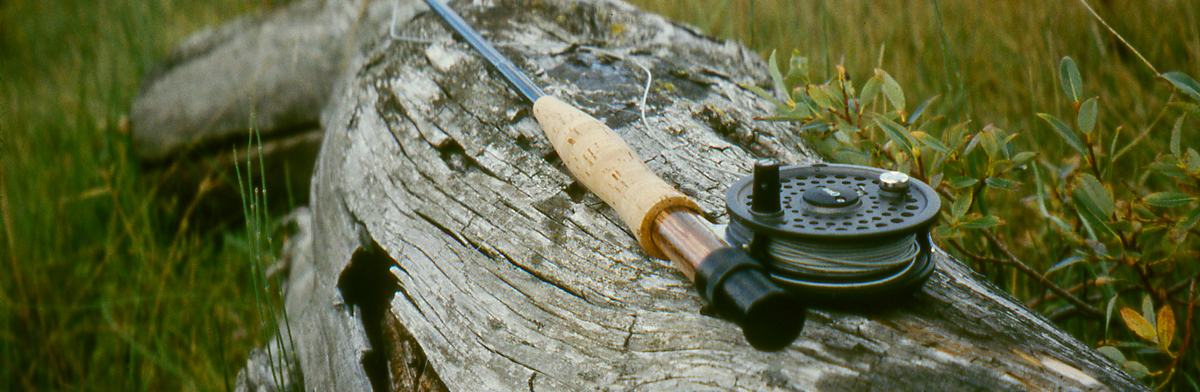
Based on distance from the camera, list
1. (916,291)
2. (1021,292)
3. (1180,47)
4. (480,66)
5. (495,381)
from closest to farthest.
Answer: (916,291) < (495,381) < (480,66) < (1021,292) < (1180,47)

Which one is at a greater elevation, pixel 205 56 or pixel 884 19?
pixel 205 56

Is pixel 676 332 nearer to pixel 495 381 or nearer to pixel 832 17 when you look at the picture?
pixel 495 381

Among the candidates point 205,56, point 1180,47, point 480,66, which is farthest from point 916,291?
point 205,56

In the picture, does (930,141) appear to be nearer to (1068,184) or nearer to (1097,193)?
(1097,193)

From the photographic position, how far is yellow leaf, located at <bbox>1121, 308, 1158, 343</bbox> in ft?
4.86

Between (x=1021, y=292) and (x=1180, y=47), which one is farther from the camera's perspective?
(x=1180, y=47)

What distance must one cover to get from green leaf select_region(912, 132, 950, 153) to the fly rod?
593mm

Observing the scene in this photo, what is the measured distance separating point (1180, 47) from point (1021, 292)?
61.3 inches

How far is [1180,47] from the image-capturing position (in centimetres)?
304

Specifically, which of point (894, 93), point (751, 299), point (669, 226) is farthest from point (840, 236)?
point (894, 93)

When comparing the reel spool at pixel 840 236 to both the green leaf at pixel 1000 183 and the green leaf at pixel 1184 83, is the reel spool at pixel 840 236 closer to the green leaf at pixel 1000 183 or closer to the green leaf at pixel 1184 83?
the green leaf at pixel 1000 183

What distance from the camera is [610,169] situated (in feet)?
4.73

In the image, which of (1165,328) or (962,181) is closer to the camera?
(1165,328)

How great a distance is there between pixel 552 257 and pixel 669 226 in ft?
1.02
